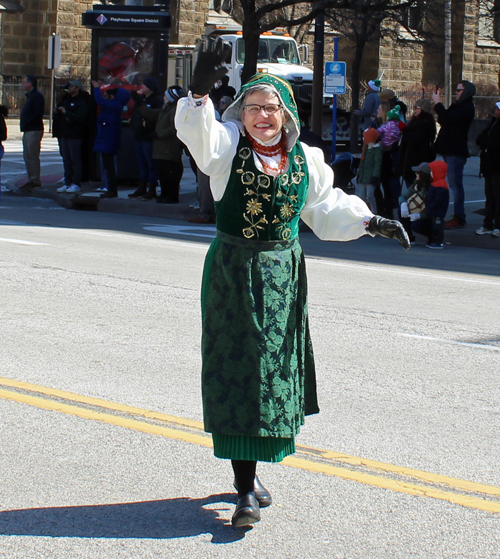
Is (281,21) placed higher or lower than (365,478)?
higher

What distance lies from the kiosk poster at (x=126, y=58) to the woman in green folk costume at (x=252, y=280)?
14.8 m

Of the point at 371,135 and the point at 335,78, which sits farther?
the point at 335,78

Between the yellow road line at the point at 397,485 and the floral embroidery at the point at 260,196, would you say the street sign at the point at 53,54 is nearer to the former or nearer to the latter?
the yellow road line at the point at 397,485

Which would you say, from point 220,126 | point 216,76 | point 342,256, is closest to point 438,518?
point 220,126

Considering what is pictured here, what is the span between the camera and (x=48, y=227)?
43.5 ft

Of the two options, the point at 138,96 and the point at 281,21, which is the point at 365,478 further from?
the point at 281,21

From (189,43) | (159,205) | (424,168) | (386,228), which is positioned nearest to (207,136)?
(386,228)

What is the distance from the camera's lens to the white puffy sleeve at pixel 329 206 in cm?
400

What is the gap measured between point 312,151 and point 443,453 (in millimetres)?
1611

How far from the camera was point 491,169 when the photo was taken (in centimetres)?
1293

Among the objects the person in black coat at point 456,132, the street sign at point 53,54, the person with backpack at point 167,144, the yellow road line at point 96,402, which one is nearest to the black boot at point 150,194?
the person with backpack at point 167,144

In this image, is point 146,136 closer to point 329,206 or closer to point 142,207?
point 142,207

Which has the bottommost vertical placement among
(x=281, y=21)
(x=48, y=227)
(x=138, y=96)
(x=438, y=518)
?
(x=438, y=518)

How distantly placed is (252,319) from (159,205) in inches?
484
